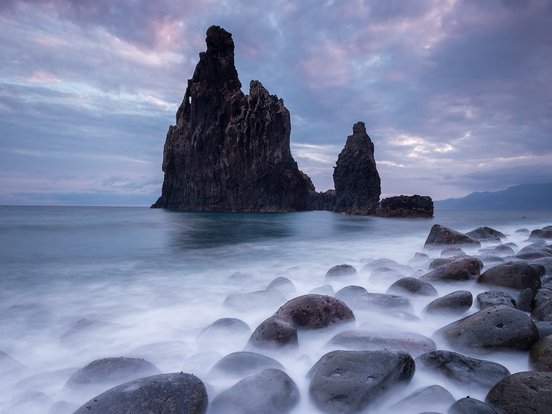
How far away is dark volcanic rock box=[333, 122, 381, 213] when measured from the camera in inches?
2509

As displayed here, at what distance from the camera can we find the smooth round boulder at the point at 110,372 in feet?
9.71

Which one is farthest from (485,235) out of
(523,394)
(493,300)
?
(523,394)

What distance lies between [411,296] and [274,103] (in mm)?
65068

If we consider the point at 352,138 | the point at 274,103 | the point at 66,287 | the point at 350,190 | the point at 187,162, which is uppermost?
the point at 274,103

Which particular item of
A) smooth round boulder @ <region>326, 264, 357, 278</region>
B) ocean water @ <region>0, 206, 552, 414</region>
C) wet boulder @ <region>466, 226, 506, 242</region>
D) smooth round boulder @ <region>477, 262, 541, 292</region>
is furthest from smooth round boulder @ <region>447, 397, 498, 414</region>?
wet boulder @ <region>466, 226, 506, 242</region>

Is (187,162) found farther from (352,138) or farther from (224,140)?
(352,138)

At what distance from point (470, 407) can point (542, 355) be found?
1.17 meters

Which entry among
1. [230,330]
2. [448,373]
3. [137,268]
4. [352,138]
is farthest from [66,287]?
[352,138]

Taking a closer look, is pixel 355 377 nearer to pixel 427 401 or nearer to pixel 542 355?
pixel 427 401

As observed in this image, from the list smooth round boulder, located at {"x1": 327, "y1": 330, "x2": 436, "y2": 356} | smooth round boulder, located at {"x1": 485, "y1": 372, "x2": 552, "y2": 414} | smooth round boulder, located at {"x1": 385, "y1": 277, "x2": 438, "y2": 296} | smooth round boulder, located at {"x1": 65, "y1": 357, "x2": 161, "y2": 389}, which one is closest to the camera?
smooth round boulder, located at {"x1": 485, "y1": 372, "x2": 552, "y2": 414}

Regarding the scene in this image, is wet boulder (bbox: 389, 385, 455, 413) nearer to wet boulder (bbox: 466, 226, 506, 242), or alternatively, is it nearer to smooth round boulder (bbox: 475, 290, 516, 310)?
smooth round boulder (bbox: 475, 290, 516, 310)

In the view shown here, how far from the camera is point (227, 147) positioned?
229 feet

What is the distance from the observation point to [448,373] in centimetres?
283

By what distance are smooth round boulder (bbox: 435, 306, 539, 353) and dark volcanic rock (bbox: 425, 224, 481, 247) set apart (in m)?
8.63
